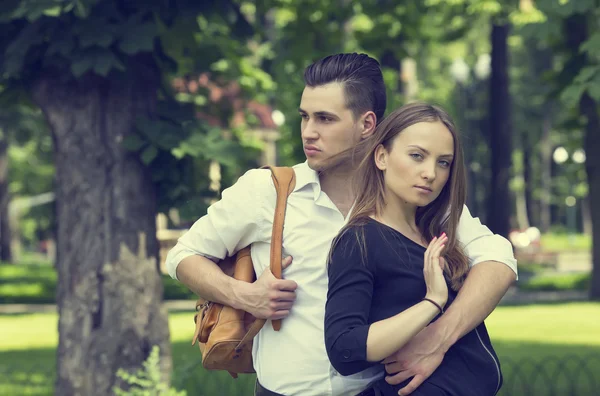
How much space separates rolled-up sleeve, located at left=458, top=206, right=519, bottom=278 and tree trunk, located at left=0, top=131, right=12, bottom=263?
30.8 meters

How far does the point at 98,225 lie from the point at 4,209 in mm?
30777

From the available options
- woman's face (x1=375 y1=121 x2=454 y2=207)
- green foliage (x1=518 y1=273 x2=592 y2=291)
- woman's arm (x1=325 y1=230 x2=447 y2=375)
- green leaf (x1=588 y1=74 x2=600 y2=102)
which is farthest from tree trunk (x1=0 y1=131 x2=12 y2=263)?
woman's arm (x1=325 y1=230 x2=447 y2=375)

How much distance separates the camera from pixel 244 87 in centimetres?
1317

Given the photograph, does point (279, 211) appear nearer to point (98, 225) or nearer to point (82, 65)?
point (82, 65)

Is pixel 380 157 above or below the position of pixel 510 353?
above

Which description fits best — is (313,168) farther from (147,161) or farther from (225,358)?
(147,161)

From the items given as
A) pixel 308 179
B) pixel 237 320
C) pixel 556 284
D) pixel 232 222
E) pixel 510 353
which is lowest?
pixel 510 353

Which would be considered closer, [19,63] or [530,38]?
[19,63]

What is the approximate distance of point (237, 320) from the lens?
3.49m

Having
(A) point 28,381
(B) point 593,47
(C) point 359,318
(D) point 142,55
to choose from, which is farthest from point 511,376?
(C) point 359,318

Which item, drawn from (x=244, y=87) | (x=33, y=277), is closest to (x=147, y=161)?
(x=244, y=87)

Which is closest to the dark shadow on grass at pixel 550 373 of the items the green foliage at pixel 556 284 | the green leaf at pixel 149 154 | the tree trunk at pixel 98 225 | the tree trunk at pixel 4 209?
the tree trunk at pixel 98 225

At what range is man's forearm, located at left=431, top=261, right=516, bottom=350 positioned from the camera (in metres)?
3.04

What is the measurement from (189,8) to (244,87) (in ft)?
17.7
